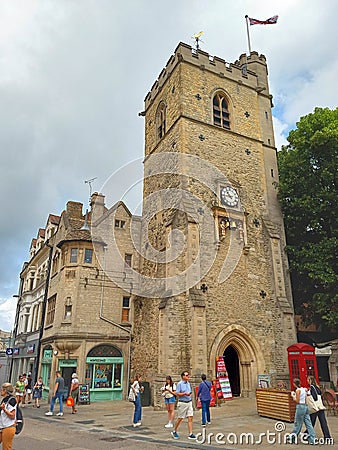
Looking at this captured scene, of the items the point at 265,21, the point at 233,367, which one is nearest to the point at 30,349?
the point at 233,367

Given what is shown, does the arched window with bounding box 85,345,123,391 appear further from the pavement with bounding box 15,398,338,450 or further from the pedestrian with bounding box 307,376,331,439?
the pedestrian with bounding box 307,376,331,439

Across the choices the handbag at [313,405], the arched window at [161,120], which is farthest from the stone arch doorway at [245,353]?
the arched window at [161,120]

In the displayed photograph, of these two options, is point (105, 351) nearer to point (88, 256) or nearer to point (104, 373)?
point (104, 373)

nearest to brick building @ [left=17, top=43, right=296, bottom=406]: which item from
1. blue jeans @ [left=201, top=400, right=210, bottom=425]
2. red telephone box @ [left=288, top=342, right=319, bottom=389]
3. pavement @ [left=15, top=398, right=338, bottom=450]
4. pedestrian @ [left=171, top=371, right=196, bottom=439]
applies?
red telephone box @ [left=288, top=342, right=319, bottom=389]

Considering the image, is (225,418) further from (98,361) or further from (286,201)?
(286,201)

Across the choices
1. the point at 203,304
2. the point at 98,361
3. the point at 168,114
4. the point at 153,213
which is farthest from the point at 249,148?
the point at 98,361

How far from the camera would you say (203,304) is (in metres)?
15.5

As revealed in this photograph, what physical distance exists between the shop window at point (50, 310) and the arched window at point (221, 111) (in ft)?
47.0

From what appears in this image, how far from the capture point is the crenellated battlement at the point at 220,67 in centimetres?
2195

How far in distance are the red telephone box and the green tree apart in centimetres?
279

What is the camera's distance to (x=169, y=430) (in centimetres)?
970

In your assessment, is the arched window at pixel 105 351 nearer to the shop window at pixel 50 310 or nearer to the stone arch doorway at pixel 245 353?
the shop window at pixel 50 310

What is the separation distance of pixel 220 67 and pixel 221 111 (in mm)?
3241

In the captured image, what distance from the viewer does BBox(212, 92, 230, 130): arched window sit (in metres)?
21.7
